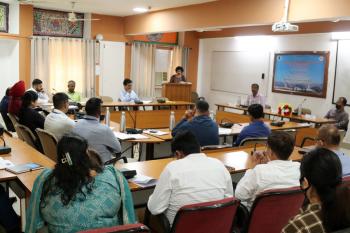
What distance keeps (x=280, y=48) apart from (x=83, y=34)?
5.13m

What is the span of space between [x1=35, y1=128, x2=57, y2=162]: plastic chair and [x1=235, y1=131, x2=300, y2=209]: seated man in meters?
2.09

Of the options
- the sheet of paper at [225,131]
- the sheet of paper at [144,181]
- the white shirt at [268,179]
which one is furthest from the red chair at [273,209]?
the sheet of paper at [225,131]

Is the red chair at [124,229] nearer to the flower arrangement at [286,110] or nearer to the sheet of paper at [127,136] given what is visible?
the sheet of paper at [127,136]

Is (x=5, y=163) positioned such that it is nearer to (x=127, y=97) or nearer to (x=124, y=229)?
(x=124, y=229)

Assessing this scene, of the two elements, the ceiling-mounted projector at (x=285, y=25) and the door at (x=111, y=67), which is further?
the door at (x=111, y=67)

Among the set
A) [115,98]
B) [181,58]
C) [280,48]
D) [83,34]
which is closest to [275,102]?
[280,48]

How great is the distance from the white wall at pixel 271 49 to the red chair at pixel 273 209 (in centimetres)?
658

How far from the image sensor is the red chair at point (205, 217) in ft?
6.51

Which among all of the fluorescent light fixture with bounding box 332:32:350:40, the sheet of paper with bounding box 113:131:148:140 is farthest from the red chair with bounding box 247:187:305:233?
the fluorescent light fixture with bounding box 332:32:350:40

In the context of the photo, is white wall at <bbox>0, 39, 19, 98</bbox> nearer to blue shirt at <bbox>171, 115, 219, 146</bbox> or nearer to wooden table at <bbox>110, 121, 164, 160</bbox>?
wooden table at <bbox>110, 121, 164, 160</bbox>

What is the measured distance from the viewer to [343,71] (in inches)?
319

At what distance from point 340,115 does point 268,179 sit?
17.9ft

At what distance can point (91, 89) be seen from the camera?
33.1 ft

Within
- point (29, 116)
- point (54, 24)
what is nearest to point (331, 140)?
point (29, 116)
